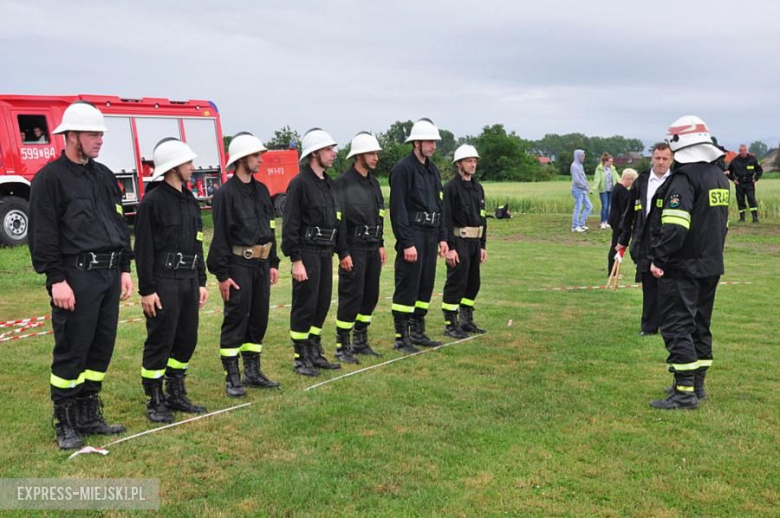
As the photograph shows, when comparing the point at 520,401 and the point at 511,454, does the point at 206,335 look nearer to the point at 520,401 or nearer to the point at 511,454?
the point at 520,401

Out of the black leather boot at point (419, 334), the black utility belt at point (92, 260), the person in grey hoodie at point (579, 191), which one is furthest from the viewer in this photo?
the person in grey hoodie at point (579, 191)

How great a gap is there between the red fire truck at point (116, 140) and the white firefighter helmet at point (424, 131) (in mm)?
7929

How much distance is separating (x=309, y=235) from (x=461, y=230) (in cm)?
224

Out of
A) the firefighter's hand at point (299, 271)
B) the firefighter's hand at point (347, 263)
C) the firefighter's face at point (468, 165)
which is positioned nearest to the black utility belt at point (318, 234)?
the firefighter's hand at point (299, 271)

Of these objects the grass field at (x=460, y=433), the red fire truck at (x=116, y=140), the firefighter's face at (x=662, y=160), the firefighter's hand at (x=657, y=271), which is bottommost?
the grass field at (x=460, y=433)

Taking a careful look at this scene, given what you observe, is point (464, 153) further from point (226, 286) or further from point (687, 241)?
point (226, 286)

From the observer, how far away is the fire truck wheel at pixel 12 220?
15227 mm

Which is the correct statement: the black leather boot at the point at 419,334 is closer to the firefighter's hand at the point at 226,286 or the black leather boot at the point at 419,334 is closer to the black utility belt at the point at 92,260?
the firefighter's hand at the point at 226,286

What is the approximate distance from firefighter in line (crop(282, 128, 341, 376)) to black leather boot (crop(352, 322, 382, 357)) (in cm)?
64

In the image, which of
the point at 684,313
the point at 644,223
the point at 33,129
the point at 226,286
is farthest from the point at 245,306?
the point at 33,129

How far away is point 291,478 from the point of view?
4293 millimetres

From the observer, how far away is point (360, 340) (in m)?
7.57

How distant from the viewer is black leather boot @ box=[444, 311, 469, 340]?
839 centimetres

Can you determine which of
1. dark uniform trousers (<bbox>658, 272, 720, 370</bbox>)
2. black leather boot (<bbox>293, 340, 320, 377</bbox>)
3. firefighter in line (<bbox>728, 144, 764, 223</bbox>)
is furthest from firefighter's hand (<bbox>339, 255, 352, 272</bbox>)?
firefighter in line (<bbox>728, 144, 764, 223</bbox>)
